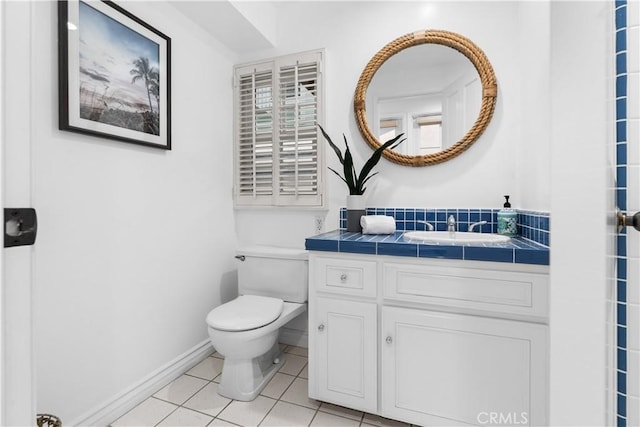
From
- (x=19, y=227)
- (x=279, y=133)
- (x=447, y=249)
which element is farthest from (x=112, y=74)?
(x=447, y=249)

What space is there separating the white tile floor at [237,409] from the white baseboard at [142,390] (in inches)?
1.2

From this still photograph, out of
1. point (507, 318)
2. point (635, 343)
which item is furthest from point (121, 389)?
point (635, 343)

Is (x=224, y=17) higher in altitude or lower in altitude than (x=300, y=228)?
higher

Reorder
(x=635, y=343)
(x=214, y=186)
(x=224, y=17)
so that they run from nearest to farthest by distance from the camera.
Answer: (x=635, y=343)
(x=224, y=17)
(x=214, y=186)

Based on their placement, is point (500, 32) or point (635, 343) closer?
point (635, 343)

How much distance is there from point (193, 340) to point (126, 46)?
5.48 ft

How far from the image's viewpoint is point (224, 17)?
1.89 m

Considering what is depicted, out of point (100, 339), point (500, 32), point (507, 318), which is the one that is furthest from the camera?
point (500, 32)

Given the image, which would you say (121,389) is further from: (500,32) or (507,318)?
(500,32)

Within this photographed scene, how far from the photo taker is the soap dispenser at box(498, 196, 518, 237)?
1.59 m

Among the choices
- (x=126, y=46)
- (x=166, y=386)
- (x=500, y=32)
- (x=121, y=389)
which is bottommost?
(x=166, y=386)

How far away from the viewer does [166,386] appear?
5.64 ft

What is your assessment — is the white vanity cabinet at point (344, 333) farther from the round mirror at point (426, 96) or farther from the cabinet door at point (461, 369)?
the round mirror at point (426, 96)

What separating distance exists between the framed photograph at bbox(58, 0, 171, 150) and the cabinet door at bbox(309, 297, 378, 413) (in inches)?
49.7
